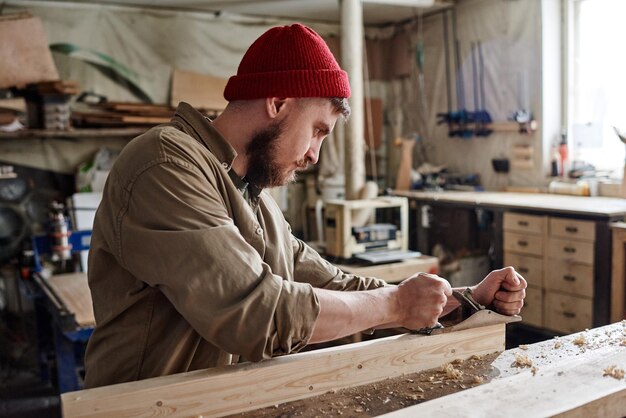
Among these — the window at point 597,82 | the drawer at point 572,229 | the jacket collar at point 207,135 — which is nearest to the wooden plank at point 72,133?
the drawer at point 572,229

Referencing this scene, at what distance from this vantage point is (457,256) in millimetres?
5090

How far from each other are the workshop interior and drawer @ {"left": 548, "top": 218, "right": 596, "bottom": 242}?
1 centimetres

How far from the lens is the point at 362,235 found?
389cm

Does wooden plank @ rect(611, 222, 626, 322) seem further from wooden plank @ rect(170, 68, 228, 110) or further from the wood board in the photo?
the wood board

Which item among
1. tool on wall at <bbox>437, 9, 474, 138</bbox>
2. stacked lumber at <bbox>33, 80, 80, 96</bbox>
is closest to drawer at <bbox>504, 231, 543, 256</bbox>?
tool on wall at <bbox>437, 9, 474, 138</bbox>

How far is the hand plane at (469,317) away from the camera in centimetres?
149

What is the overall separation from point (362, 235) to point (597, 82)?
8.34 feet

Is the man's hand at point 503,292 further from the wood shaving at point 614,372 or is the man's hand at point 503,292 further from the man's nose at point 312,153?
the man's nose at point 312,153

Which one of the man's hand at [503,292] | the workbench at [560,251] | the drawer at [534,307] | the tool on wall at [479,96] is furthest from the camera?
the tool on wall at [479,96]

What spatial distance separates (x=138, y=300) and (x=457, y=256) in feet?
13.6

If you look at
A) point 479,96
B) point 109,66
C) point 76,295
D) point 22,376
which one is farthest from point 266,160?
point 479,96

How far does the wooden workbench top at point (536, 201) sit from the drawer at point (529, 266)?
0.36 meters

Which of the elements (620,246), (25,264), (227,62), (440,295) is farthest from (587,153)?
(25,264)

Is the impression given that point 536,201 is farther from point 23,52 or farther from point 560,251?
point 23,52
